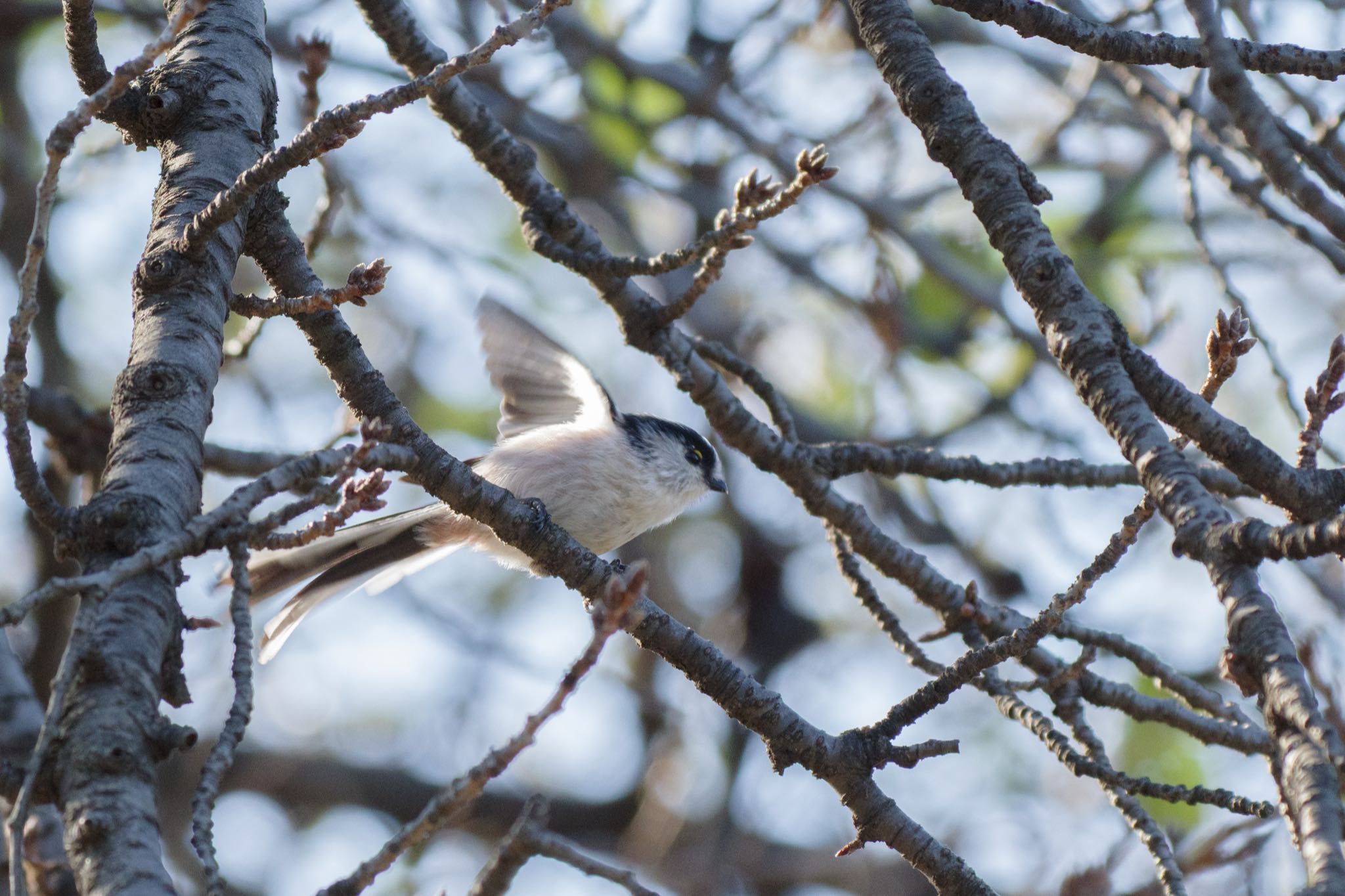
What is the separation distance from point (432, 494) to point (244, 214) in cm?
64

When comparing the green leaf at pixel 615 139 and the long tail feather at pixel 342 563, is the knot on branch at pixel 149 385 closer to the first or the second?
the long tail feather at pixel 342 563

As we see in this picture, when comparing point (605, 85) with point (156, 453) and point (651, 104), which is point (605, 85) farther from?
point (156, 453)

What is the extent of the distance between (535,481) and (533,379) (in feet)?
2.84

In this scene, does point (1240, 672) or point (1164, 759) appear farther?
point (1164, 759)

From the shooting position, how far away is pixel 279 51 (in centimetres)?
636

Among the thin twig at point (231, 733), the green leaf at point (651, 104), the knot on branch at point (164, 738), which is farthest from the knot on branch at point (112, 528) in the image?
the green leaf at point (651, 104)

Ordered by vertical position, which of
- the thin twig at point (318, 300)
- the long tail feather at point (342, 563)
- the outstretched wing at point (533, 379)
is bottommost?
the thin twig at point (318, 300)

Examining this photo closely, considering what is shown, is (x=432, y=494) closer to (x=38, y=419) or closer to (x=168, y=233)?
(x=168, y=233)

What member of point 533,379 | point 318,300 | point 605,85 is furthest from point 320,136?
point 605,85

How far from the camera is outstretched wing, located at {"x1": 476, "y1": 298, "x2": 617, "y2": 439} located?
15.9ft

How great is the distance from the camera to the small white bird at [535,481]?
14.5ft

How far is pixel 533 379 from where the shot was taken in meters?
5.42

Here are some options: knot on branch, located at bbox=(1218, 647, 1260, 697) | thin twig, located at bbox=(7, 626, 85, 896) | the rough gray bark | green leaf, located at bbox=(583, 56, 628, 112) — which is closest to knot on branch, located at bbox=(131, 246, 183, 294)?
the rough gray bark

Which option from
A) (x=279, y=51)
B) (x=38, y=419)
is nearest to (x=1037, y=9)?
(x=38, y=419)
